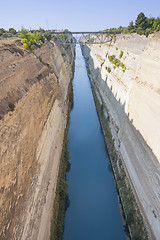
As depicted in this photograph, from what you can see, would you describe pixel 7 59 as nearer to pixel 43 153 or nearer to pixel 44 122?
pixel 44 122

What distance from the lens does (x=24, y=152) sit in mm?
7246

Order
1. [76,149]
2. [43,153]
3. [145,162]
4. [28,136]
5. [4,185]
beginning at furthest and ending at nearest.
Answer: [76,149]
[43,153]
[145,162]
[28,136]
[4,185]

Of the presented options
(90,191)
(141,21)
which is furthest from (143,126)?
(141,21)

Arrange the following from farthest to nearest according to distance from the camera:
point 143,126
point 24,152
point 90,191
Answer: point 90,191 < point 143,126 < point 24,152

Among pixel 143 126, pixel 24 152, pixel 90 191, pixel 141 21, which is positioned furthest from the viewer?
pixel 141 21

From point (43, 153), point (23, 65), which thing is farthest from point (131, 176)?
point (23, 65)

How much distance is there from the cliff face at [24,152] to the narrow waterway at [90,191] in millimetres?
2237

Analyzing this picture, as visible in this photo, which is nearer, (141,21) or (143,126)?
(143,126)

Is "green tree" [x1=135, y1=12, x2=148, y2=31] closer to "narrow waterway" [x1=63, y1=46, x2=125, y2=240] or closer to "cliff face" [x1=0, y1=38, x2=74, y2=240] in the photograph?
"narrow waterway" [x1=63, y1=46, x2=125, y2=240]

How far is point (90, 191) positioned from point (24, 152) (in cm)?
669

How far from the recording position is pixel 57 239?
8.43 metres

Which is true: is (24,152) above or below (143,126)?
above

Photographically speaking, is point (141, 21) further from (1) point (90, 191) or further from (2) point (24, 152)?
(2) point (24, 152)

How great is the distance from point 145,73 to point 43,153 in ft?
24.3
